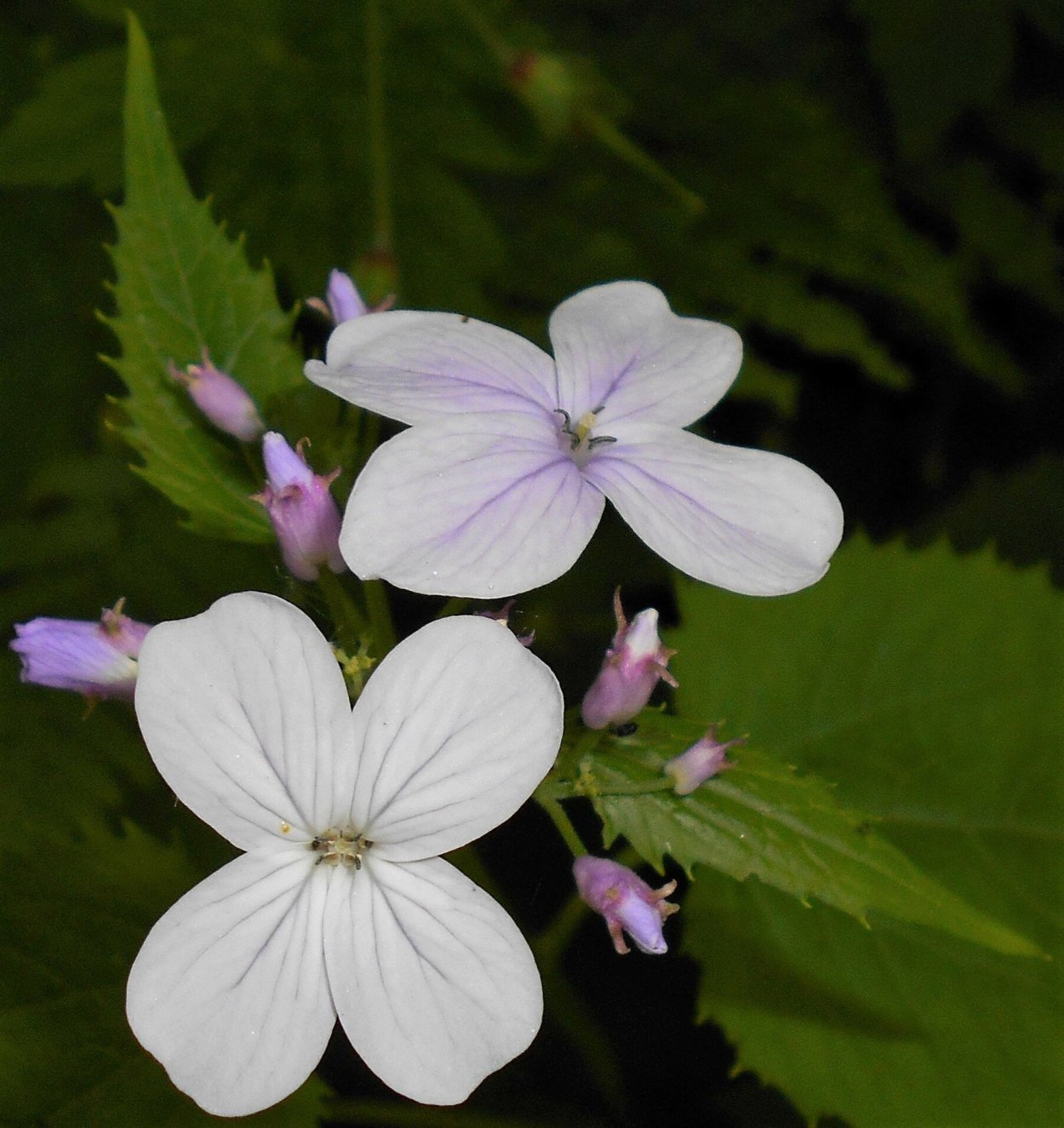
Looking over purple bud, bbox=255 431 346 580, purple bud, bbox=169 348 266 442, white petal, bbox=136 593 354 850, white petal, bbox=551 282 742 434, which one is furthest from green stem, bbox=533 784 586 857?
purple bud, bbox=169 348 266 442

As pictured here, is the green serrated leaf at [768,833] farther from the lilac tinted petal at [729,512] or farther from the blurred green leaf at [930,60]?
the blurred green leaf at [930,60]

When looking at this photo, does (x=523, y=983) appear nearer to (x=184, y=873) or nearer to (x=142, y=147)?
(x=184, y=873)

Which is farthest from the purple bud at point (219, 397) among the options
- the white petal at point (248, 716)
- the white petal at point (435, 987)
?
the white petal at point (435, 987)

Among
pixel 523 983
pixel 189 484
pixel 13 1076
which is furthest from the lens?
pixel 189 484

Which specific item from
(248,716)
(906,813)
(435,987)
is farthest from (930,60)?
(435,987)

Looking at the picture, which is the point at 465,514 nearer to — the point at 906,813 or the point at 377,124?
the point at 906,813

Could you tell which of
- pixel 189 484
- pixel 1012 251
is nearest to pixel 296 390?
pixel 189 484

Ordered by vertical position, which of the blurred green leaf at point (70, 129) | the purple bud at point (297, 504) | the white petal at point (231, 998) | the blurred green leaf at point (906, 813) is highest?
the purple bud at point (297, 504)
